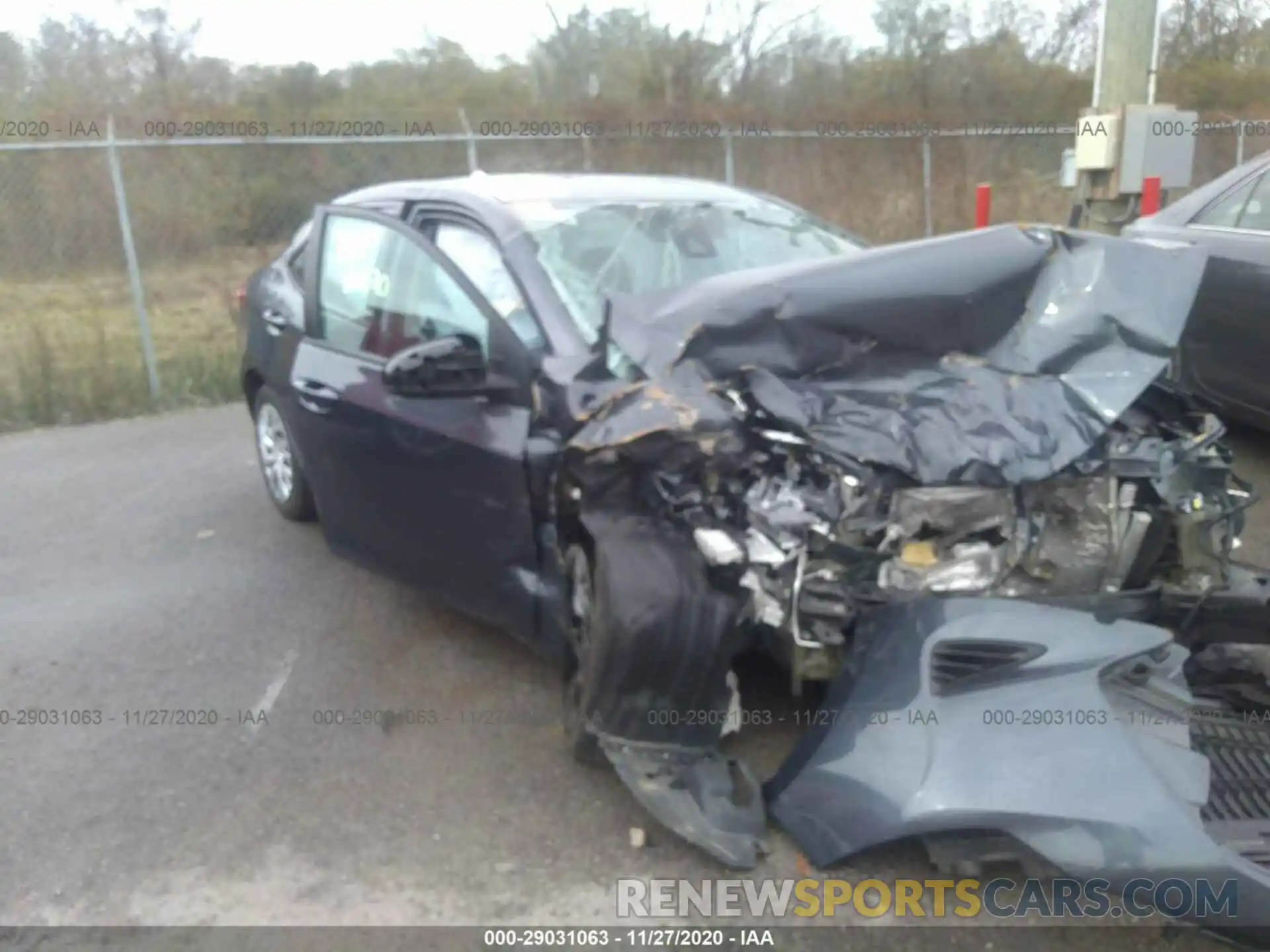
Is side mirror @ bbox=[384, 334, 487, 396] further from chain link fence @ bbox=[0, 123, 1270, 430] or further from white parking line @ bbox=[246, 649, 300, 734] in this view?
chain link fence @ bbox=[0, 123, 1270, 430]

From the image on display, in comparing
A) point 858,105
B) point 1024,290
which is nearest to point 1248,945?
point 1024,290

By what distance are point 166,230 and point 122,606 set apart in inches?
275

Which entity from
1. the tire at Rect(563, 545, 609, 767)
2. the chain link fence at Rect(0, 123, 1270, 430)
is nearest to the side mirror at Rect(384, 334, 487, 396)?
the tire at Rect(563, 545, 609, 767)

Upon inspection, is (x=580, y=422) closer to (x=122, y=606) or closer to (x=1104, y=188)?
(x=122, y=606)

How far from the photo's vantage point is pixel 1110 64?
7711 mm

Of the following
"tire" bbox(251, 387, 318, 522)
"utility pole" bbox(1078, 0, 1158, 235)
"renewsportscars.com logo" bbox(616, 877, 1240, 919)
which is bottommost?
"renewsportscars.com logo" bbox(616, 877, 1240, 919)

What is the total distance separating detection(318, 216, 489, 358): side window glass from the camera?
3.87 meters

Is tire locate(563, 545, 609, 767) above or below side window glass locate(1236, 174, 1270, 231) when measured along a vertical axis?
below

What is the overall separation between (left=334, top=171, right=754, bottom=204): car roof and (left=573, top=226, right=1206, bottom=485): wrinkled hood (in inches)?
37.3

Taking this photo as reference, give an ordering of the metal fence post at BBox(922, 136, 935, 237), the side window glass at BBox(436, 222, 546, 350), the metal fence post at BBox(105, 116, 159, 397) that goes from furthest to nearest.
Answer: the metal fence post at BBox(922, 136, 935, 237), the metal fence post at BBox(105, 116, 159, 397), the side window glass at BBox(436, 222, 546, 350)

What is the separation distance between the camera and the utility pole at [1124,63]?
24.6ft

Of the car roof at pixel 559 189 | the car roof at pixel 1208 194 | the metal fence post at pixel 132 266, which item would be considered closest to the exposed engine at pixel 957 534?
the car roof at pixel 559 189

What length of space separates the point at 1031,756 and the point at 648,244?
2.24m

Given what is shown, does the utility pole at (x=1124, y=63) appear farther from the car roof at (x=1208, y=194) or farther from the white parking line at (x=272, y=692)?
the white parking line at (x=272, y=692)
